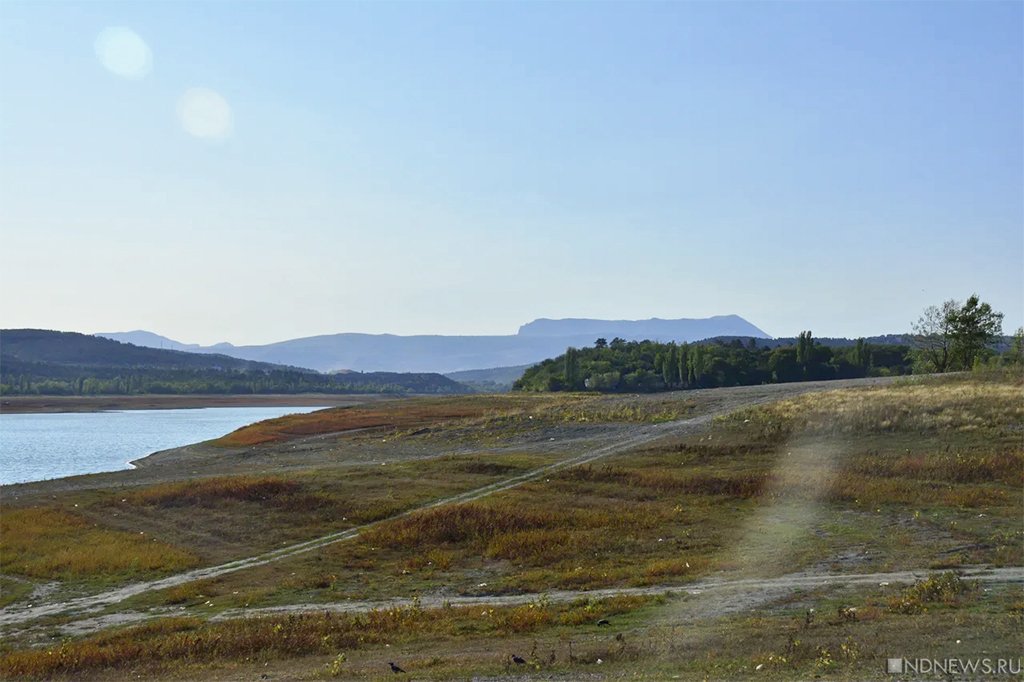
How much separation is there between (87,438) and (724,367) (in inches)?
3956

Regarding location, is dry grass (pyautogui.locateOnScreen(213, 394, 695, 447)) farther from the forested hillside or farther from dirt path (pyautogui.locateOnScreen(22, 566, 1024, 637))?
the forested hillside

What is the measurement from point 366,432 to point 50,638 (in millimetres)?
61760

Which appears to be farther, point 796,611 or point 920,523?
point 920,523

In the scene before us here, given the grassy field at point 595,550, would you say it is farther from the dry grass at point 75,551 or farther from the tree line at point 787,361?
the tree line at point 787,361

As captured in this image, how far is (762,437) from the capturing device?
53688 millimetres

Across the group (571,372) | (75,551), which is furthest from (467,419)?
(571,372)

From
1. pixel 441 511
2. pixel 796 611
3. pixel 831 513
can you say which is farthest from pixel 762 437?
pixel 796 611

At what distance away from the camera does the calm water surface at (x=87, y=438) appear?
250ft

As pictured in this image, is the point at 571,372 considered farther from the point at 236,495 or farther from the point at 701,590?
the point at 701,590

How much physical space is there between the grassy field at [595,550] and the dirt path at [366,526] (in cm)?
91

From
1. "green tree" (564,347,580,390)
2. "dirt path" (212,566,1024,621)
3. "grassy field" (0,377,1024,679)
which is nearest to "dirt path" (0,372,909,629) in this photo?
"grassy field" (0,377,1024,679)

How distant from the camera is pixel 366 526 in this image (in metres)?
36.7

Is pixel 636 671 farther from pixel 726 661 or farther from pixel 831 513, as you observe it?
pixel 831 513

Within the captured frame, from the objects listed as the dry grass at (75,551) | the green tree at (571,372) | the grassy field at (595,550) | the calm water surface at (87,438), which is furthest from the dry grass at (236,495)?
the green tree at (571,372)
